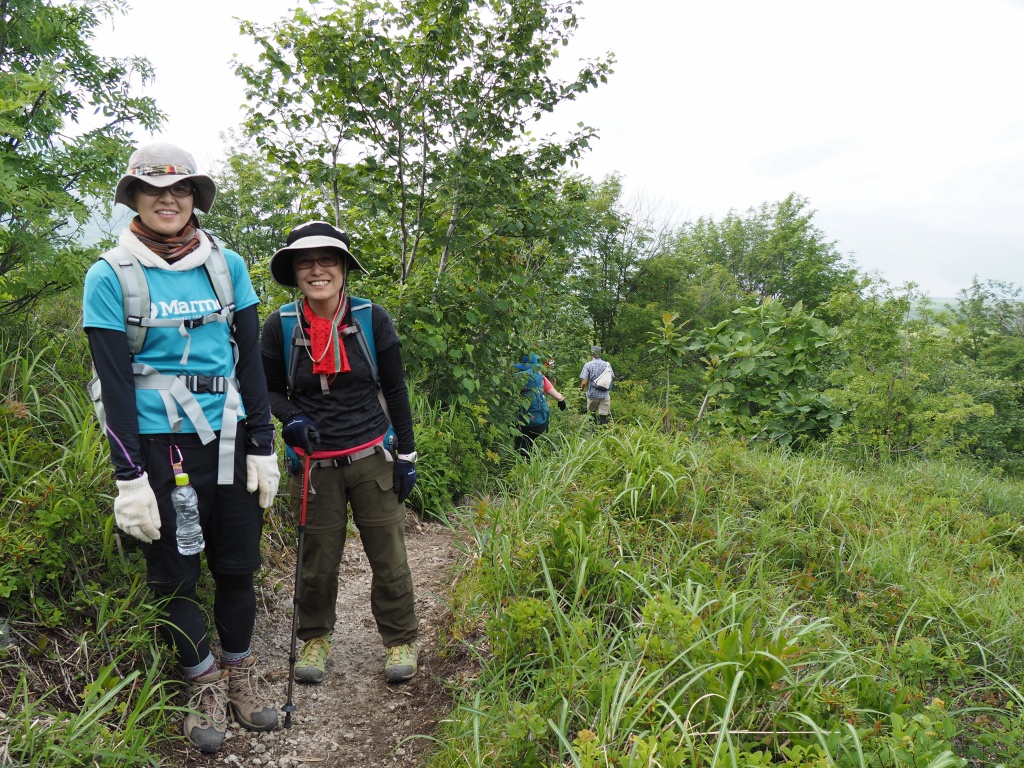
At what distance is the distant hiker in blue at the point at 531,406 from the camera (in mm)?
6391

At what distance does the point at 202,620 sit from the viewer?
251 centimetres

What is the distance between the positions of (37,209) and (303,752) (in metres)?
2.66

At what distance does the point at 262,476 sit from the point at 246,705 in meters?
0.99

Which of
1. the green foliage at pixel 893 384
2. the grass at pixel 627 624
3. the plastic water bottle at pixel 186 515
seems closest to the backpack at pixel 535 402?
the grass at pixel 627 624

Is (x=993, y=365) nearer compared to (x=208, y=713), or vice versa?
(x=208, y=713)

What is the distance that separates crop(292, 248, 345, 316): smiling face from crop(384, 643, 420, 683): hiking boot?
1708mm

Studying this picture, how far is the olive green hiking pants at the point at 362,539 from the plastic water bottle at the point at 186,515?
670mm

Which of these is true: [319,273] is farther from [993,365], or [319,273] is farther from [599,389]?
[993,365]

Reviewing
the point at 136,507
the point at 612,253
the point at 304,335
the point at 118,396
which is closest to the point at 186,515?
the point at 136,507

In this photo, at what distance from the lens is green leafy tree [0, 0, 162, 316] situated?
2.83m

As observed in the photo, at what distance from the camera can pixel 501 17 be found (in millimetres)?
5348

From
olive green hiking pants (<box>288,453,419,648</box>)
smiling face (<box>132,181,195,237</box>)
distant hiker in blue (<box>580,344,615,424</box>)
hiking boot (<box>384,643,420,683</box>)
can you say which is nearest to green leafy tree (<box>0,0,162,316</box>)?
smiling face (<box>132,181,195,237</box>)

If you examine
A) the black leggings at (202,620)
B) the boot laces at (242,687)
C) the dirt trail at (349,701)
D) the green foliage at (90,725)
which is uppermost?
the black leggings at (202,620)

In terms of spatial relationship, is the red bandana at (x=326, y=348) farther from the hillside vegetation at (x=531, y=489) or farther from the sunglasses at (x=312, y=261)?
the hillside vegetation at (x=531, y=489)
